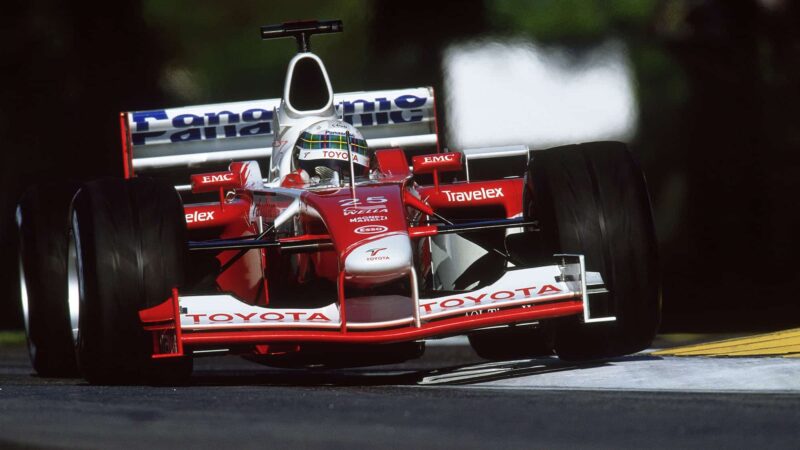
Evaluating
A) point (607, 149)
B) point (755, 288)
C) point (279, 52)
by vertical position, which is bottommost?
point (755, 288)

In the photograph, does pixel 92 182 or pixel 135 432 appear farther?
pixel 92 182

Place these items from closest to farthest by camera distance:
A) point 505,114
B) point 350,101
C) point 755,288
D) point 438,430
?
point 438,430
point 350,101
point 755,288
point 505,114

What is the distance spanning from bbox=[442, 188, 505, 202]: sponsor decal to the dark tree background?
231 centimetres

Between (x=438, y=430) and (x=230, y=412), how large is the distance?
0.76 m

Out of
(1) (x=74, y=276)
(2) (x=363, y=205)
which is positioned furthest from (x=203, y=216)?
(2) (x=363, y=205)

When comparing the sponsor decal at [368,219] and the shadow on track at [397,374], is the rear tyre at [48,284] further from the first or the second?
the sponsor decal at [368,219]

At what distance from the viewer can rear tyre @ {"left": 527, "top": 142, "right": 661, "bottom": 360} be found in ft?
20.3

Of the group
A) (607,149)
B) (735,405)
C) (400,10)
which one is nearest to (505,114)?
(400,10)

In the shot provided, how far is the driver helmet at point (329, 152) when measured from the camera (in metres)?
7.32

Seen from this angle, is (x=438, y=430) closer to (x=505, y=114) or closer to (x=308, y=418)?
(x=308, y=418)

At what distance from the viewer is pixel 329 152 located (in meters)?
7.34

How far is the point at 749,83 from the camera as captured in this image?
1015cm

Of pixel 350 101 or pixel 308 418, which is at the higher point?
pixel 350 101

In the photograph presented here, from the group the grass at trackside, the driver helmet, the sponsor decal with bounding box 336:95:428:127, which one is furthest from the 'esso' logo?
the grass at trackside
